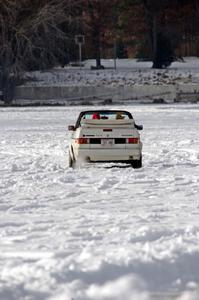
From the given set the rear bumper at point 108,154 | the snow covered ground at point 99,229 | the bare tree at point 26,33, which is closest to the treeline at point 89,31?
the bare tree at point 26,33

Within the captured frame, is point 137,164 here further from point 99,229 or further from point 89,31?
point 89,31

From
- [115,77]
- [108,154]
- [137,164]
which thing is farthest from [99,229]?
[115,77]

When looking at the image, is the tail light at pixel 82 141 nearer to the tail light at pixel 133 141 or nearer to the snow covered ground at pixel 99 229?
the snow covered ground at pixel 99 229

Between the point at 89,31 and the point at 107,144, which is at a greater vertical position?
the point at 89,31

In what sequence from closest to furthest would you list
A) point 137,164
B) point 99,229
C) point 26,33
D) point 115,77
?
1. point 99,229
2. point 137,164
3. point 26,33
4. point 115,77

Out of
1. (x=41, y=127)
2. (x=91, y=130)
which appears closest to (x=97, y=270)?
(x=91, y=130)

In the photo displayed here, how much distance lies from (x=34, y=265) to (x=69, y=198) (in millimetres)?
5094

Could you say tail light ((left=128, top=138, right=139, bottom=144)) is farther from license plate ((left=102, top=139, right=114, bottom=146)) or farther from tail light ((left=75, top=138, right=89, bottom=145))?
tail light ((left=75, top=138, right=89, bottom=145))

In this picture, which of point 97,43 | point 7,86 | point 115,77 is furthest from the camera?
point 97,43

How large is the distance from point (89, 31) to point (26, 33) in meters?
22.7

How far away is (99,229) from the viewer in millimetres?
9844

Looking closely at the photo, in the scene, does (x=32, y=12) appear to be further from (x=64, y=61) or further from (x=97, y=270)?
(x=97, y=270)

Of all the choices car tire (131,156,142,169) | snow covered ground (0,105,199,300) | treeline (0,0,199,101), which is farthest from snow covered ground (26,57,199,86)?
car tire (131,156,142,169)

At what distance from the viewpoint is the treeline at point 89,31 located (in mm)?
56719
